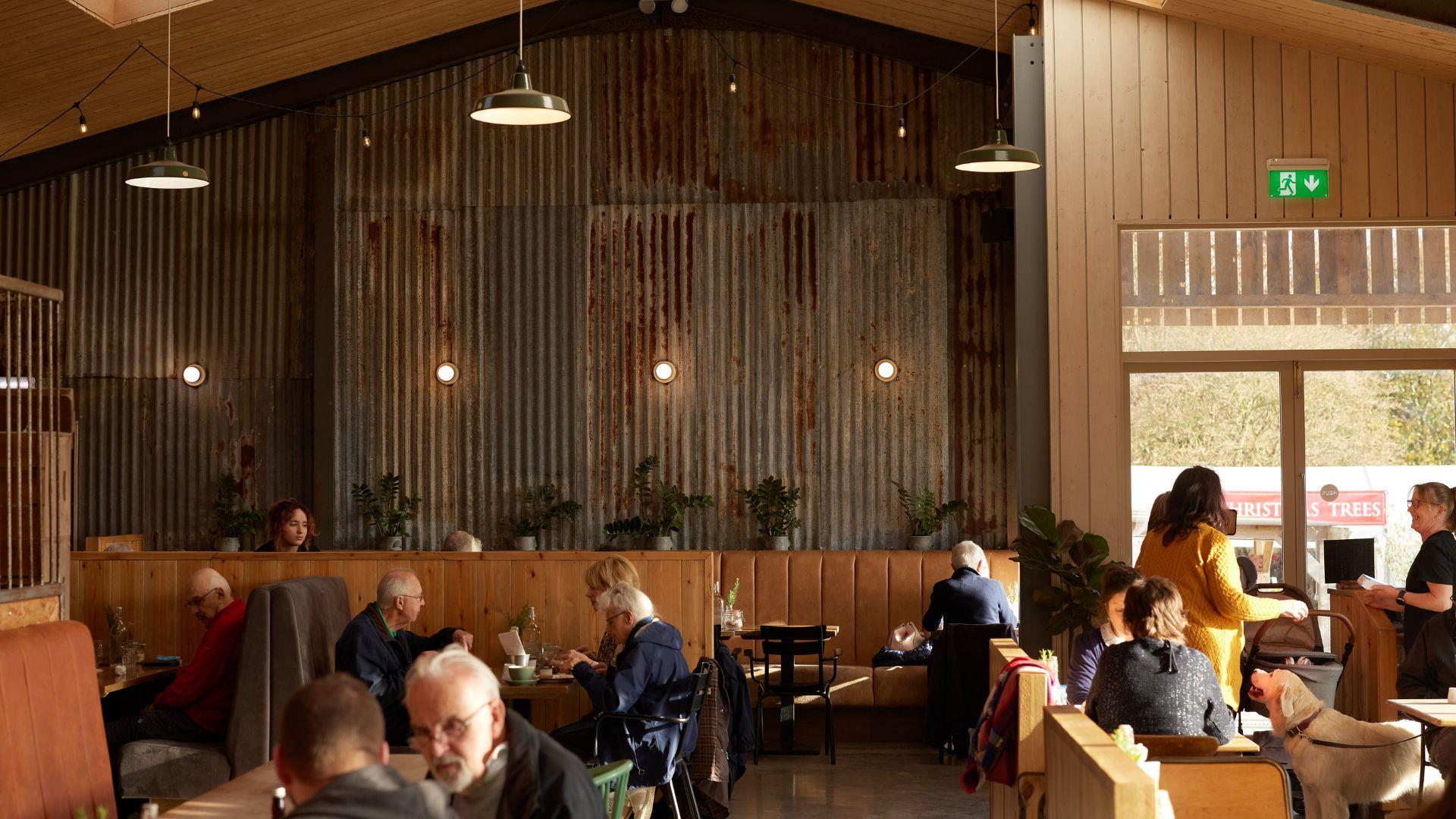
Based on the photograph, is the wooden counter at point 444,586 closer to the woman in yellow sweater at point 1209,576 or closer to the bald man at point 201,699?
the bald man at point 201,699

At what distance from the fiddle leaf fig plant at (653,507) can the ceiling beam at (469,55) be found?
3463 mm

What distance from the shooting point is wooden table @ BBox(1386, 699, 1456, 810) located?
15.5ft

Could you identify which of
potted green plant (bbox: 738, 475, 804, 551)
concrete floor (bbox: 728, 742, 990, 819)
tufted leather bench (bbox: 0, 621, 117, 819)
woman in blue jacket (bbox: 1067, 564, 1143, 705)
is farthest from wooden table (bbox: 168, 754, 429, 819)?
potted green plant (bbox: 738, 475, 804, 551)

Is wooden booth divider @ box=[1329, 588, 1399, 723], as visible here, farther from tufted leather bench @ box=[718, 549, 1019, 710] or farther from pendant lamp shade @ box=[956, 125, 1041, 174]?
pendant lamp shade @ box=[956, 125, 1041, 174]

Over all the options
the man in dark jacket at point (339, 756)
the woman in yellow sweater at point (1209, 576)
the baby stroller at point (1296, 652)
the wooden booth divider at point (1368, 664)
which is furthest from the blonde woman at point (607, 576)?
the wooden booth divider at point (1368, 664)

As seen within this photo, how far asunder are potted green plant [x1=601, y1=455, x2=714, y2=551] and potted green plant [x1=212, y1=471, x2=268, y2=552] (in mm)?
2731

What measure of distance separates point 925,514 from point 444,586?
4.49 metres

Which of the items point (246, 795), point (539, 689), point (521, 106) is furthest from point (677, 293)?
point (246, 795)

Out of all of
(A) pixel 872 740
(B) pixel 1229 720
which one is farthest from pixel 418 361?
(B) pixel 1229 720

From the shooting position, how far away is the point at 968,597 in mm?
7812

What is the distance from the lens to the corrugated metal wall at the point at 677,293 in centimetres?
1021

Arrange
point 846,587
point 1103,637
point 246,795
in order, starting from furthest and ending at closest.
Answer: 1. point 846,587
2. point 1103,637
3. point 246,795

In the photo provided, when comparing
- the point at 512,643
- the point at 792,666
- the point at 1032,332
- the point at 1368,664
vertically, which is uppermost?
the point at 1032,332

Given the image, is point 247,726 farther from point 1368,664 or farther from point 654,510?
point 1368,664
